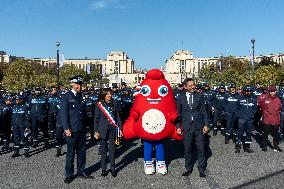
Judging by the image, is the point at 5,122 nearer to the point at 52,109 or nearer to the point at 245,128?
the point at 52,109

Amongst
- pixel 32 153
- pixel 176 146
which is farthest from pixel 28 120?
pixel 176 146

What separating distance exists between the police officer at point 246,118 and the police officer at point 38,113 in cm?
619

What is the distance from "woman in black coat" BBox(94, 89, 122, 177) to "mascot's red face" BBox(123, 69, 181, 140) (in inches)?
19.8

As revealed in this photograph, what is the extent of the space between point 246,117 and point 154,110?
3616 millimetres

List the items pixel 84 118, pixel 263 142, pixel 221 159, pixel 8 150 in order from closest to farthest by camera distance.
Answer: pixel 84 118 → pixel 221 159 → pixel 263 142 → pixel 8 150

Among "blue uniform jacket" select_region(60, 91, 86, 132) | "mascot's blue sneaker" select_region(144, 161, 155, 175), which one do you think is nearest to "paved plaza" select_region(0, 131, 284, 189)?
"mascot's blue sneaker" select_region(144, 161, 155, 175)

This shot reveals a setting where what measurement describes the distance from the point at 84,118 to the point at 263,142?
5664mm

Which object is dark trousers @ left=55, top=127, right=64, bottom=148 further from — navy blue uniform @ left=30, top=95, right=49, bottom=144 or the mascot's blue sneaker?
the mascot's blue sneaker

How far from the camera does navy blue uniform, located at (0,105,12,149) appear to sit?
488 inches

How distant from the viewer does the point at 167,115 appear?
28.8 ft

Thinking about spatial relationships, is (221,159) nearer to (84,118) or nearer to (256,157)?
(256,157)

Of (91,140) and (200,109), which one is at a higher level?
(200,109)

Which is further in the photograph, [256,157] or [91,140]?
[91,140]

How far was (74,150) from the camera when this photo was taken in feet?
27.1
